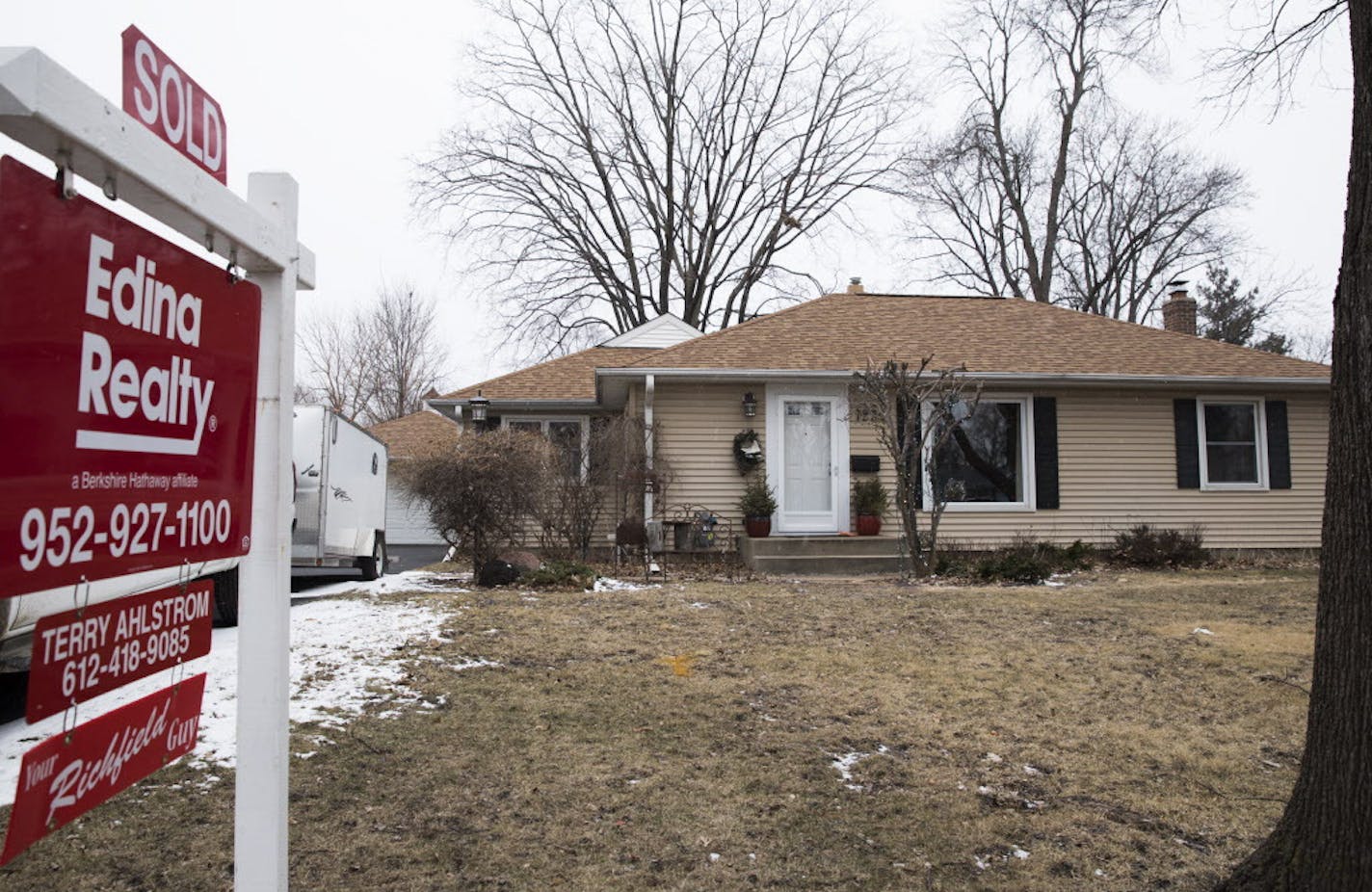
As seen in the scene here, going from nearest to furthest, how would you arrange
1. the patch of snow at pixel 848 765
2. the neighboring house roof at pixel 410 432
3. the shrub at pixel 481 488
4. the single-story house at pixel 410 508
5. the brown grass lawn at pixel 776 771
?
the brown grass lawn at pixel 776 771
the patch of snow at pixel 848 765
the shrub at pixel 481 488
the single-story house at pixel 410 508
the neighboring house roof at pixel 410 432

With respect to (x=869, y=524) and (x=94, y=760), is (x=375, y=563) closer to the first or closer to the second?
(x=869, y=524)

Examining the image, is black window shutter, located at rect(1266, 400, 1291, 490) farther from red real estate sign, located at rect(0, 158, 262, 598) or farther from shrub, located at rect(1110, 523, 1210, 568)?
red real estate sign, located at rect(0, 158, 262, 598)

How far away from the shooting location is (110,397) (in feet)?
4.81

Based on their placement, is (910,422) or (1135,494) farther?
(1135,494)

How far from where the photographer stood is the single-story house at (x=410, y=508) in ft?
63.1

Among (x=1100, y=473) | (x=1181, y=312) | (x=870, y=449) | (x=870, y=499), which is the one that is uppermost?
(x=1181, y=312)

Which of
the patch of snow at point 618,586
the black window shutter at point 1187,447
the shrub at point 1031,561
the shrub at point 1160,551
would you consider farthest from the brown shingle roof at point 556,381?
the black window shutter at point 1187,447

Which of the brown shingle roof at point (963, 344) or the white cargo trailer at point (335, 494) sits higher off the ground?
the brown shingle roof at point (963, 344)

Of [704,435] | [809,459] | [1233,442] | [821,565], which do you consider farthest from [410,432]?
[1233,442]

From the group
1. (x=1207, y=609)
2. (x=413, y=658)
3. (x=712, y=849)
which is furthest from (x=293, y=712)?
(x=1207, y=609)

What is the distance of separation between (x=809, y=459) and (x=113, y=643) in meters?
11.7

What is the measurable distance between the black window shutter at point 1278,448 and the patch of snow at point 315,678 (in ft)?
42.4

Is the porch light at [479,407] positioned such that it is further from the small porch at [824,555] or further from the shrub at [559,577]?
the shrub at [559,577]

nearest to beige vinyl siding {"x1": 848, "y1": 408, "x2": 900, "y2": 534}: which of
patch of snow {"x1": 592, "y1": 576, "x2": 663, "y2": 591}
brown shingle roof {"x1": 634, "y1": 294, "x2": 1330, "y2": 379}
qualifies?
brown shingle roof {"x1": 634, "y1": 294, "x2": 1330, "y2": 379}
